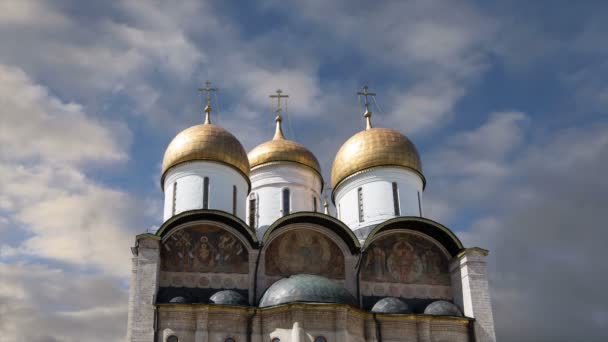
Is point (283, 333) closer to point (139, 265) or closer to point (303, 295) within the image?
point (303, 295)

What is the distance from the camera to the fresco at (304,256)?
15.9 m

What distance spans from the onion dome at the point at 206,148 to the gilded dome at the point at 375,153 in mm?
2665

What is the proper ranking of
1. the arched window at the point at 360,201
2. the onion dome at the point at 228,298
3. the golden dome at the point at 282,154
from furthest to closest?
1. the golden dome at the point at 282,154
2. the arched window at the point at 360,201
3. the onion dome at the point at 228,298

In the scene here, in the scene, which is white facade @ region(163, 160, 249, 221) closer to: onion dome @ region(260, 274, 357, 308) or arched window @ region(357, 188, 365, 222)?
arched window @ region(357, 188, 365, 222)

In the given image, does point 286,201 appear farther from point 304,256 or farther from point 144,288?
point 144,288

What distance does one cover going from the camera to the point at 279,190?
20.2 m

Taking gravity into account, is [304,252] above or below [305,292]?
above

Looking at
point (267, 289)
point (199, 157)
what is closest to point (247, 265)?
point (267, 289)

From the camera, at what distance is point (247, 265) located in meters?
15.8

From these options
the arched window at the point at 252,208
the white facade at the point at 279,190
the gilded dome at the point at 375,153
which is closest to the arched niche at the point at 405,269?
the gilded dome at the point at 375,153

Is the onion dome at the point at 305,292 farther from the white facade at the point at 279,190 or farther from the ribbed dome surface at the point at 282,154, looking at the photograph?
the ribbed dome surface at the point at 282,154

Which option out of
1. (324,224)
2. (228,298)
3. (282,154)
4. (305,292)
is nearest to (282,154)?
(282,154)

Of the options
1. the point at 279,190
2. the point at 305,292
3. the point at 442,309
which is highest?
the point at 279,190

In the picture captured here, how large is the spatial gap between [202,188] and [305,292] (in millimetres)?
4476
